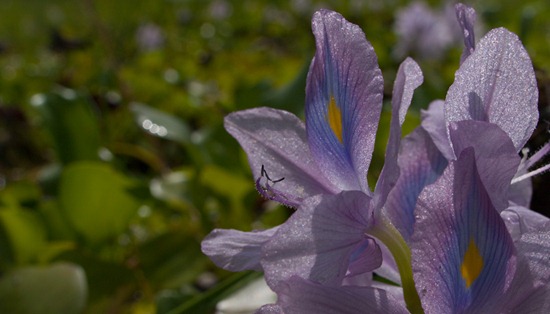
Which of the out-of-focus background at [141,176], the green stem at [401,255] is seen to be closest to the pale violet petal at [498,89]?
the green stem at [401,255]

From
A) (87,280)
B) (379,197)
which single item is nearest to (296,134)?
(379,197)

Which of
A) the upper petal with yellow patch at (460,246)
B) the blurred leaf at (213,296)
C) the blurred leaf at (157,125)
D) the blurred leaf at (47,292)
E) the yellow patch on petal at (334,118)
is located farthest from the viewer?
the blurred leaf at (157,125)

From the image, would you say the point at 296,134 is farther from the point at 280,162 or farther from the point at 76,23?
the point at 76,23

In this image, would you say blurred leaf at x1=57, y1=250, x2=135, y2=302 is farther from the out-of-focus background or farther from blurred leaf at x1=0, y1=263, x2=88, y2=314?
blurred leaf at x1=0, y1=263, x2=88, y2=314

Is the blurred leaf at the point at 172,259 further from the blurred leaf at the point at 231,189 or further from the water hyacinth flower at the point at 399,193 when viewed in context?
the water hyacinth flower at the point at 399,193

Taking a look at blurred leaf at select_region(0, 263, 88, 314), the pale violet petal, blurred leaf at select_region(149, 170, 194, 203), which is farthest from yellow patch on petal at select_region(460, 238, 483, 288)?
blurred leaf at select_region(149, 170, 194, 203)

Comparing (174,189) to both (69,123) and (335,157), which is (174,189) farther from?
(335,157)

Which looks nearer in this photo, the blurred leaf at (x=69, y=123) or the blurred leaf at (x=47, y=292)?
the blurred leaf at (x=47, y=292)
